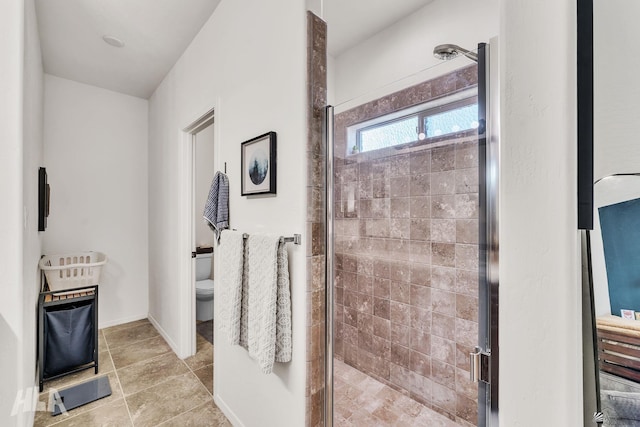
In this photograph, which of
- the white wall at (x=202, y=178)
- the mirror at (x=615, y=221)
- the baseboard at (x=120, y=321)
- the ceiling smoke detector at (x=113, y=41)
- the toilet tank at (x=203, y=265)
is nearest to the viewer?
the mirror at (x=615, y=221)

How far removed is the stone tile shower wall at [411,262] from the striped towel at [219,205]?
79cm

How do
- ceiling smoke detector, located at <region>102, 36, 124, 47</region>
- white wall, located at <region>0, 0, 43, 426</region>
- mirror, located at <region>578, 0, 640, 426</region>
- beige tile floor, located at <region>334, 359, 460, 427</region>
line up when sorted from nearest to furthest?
mirror, located at <region>578, 0, 640, 426</region>, white wall, located at <region>0, 0, 43, 426</region>, beige tile floor, located at <region>334, 359, 460, 427</region>, ceiling smoke detector, located at <region>102, 36, 124, 47</region>

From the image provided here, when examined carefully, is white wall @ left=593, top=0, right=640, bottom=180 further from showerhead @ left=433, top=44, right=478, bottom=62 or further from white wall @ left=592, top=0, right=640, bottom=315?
showerhead @ left=433, top=44, right=478, bottom=62

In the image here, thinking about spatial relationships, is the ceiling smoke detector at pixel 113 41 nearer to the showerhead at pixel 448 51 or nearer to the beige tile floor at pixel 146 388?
the showerhead at pixel 448 51

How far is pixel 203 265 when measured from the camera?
11.6 ft

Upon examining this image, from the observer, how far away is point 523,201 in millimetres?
487

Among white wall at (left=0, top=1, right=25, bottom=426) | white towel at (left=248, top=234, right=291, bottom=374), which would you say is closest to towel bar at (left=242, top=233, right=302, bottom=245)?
white towel at (left=248, top=234, right=291, bottom=374)

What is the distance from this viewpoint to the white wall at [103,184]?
3.09 m

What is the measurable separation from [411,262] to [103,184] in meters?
3.54

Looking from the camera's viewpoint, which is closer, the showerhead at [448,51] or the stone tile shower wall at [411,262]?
the showerhead at [448,51]

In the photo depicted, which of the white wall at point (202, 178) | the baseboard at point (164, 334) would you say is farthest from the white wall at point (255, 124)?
the white wall at point (202, 178)

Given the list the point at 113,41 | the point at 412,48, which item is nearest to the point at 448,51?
the point at 412,48

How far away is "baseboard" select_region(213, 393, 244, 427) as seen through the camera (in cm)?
174

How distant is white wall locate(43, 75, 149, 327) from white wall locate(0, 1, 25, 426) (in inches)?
87.3
